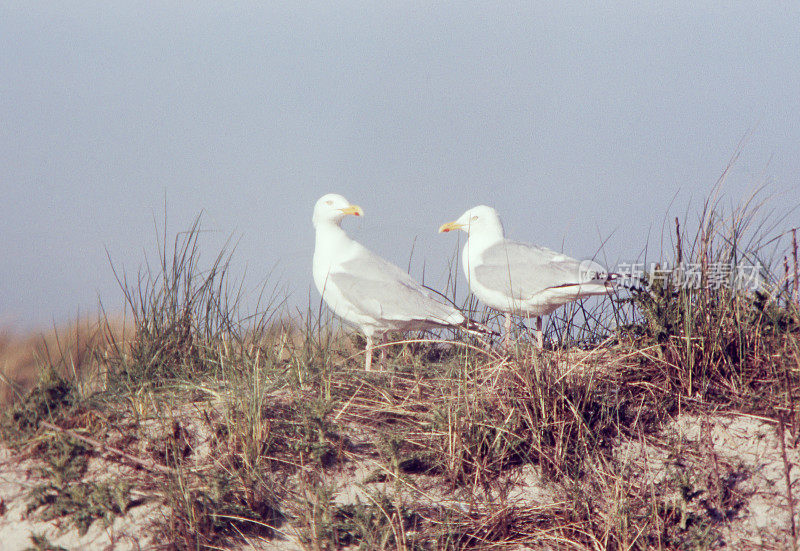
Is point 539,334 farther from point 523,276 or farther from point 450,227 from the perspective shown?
point 450,227

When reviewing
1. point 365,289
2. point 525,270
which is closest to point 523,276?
point 525,270

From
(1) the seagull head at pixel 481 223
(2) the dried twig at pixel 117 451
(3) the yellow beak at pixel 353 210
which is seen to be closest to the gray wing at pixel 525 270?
(1) the seagull head at pixel 481 223

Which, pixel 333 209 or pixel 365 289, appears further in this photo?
pixel 333 209

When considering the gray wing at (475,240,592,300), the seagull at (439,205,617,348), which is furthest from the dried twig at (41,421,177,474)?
the gray wing at (475,240,592,300)

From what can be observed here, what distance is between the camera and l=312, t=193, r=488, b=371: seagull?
6289mm

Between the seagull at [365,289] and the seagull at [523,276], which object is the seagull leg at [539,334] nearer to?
the seagull at [523,276]

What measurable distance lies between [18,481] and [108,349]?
1510 millimetres

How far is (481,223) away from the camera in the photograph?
7.29 metres

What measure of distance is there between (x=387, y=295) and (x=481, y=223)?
1.45m

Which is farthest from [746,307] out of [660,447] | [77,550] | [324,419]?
[77,550]

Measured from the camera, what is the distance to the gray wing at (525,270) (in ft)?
21.3

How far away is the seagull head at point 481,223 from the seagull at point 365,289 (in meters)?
0.90

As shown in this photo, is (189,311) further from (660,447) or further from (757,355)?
(757,355)

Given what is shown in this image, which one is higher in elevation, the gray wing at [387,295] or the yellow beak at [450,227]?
the yellow beak at [450,227]
